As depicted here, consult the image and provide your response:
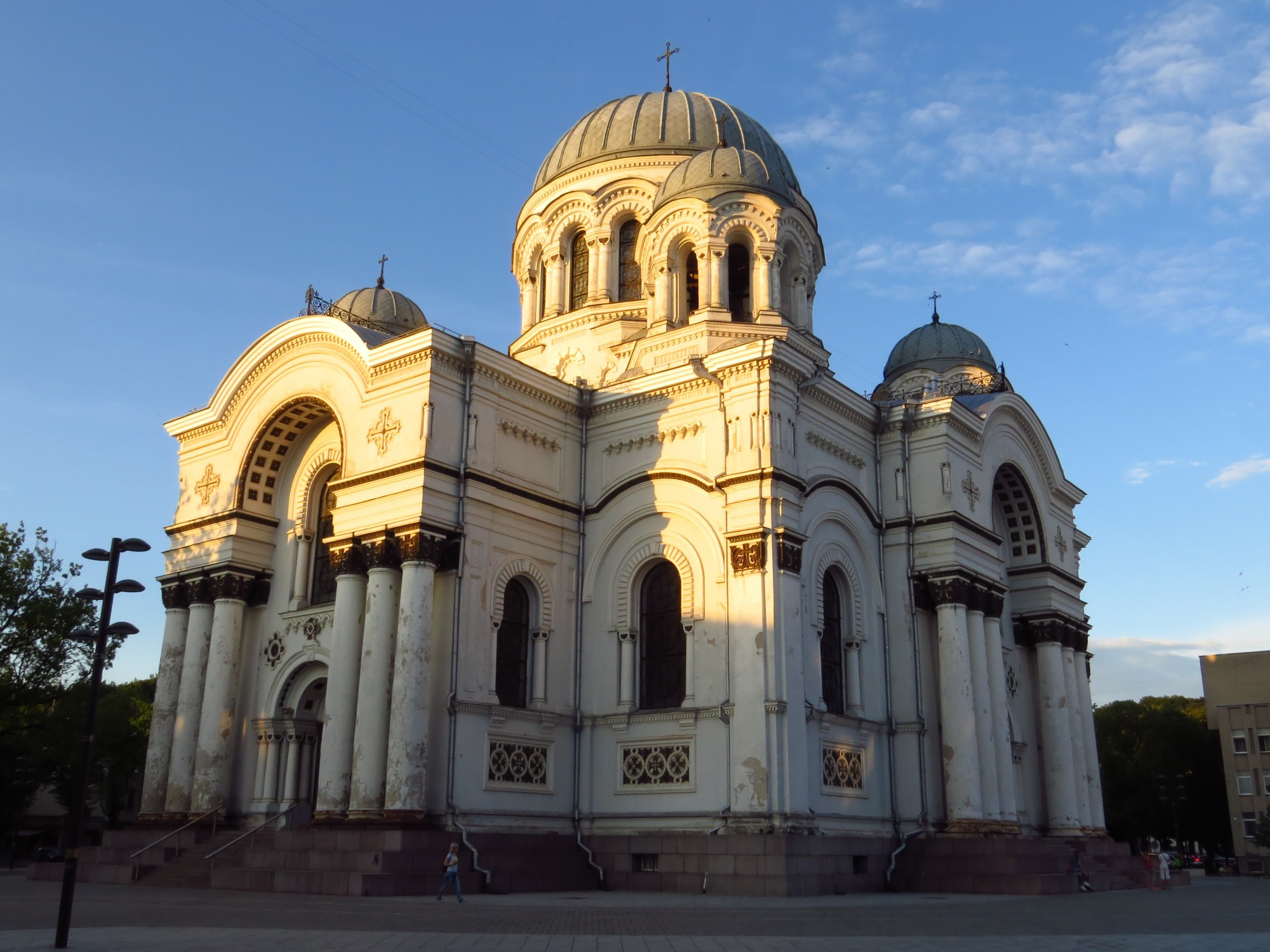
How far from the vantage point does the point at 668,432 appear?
22156 millimetres

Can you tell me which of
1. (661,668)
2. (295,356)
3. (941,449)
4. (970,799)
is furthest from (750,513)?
(295,356)

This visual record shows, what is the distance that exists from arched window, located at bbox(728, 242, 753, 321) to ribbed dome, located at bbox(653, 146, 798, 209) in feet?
4.50

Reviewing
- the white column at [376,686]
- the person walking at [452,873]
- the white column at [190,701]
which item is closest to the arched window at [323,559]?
the white column at [190,701]

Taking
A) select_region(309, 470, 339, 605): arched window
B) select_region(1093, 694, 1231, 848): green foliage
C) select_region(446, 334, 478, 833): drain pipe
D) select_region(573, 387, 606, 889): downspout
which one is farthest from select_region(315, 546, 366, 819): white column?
select_region(1093, 694, 1231, 848): green foliage

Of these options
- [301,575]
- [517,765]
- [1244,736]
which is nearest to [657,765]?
[517,765]

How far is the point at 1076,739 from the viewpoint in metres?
27.4

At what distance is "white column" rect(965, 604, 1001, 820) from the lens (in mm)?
22359

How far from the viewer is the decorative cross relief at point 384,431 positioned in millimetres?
20812

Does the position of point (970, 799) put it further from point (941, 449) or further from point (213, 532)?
point (213, 532)

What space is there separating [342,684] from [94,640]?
26.0 ft

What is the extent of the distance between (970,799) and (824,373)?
8376 millimetres

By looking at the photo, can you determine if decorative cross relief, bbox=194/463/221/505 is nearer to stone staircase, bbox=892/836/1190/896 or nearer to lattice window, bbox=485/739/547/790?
lattice window, bbox=485/739/547/790

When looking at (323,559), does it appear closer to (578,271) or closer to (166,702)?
(166,702)

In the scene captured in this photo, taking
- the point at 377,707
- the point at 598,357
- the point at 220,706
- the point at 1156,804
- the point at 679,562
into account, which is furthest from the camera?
the point at 1156,804
